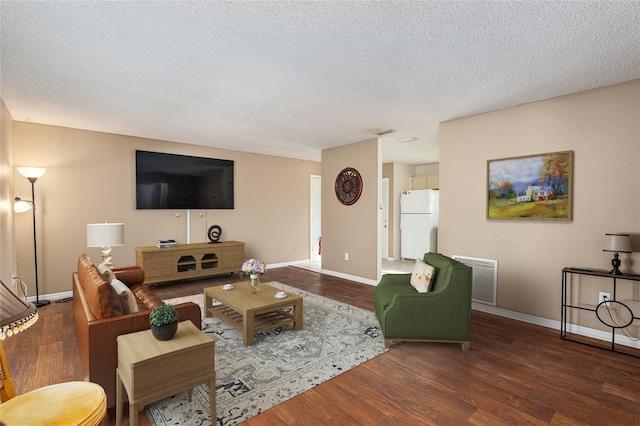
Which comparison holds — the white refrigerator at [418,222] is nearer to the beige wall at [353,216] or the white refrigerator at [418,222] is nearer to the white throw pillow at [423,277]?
the beige wall at [353,216]

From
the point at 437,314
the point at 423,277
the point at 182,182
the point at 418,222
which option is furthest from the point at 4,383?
the point at 418,222

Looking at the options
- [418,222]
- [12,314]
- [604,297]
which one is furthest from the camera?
[418,222]

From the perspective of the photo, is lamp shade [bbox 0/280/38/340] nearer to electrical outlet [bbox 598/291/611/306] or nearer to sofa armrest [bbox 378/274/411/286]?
sofa armrest [bbox 378/274/411/286]

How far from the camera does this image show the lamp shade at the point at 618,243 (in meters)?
2.71

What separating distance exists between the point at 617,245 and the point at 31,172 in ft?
20.7

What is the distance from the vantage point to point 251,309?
290 centimetres

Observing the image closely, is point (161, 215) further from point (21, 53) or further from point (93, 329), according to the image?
point (93, 329)

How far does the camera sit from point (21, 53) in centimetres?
235

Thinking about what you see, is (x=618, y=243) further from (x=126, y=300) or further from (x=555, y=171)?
(x=126, y=300)

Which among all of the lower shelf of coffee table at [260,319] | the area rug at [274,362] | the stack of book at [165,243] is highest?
the stack of book at [165,243]

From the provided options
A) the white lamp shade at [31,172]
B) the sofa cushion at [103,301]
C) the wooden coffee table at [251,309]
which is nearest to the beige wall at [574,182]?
the wooden coffee table at [251,309]

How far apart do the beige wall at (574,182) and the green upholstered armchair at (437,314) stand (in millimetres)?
1240

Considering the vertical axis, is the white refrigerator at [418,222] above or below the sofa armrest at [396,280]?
above

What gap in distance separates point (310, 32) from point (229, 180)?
4.42 m
